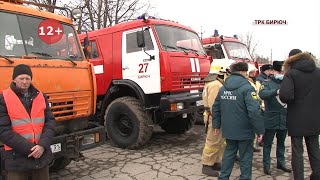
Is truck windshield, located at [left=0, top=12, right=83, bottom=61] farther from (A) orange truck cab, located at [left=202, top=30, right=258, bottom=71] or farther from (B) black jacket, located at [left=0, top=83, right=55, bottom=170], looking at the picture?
(A) orange truck cab, located at [left=202, top=30, right=258, bottom=71]

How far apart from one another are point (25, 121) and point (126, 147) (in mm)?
3645

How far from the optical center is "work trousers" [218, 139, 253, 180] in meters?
4.17

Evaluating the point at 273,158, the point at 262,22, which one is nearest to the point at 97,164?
the point at 273,158

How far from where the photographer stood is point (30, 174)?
140 inches

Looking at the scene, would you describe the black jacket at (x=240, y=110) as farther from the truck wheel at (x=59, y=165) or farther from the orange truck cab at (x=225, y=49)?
the orange truck cab at (x=225, y=49)

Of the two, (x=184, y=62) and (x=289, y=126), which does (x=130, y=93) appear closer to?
(x=184, y=62)

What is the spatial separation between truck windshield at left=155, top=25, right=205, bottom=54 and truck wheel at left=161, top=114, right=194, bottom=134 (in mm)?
1642

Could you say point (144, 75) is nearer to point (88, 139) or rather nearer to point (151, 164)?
point (151, 164)

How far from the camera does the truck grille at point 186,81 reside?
648cm

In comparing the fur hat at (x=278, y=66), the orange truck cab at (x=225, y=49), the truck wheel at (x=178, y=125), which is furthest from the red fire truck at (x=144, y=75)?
the orange truck cab at (x=225, y=49)

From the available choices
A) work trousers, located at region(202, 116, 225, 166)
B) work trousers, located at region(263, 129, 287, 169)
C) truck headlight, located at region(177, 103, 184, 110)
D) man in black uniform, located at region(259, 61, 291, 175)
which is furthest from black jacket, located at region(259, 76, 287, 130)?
truck headlight, located at region(177, 103, 184, 110)

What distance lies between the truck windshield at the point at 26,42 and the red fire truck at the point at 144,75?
3.58 feet

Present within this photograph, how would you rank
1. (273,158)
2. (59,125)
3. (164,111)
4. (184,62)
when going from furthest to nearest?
(184,62) → (164,111) → (273,158) → (59,125)

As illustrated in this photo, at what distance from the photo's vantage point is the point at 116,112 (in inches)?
271
